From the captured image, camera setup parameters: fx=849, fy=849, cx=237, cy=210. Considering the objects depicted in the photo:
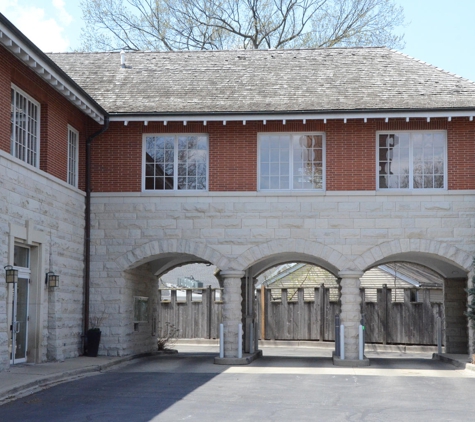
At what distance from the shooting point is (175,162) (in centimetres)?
2125

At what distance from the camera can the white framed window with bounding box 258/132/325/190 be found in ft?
68.9

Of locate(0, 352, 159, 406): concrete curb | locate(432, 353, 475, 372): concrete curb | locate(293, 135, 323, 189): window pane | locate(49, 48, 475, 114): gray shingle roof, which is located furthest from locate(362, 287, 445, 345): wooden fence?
locate(0, 352, 159, 406): concrete curb

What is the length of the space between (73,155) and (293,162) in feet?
17.8

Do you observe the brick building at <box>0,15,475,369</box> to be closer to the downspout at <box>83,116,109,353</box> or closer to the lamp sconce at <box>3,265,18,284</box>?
the downspout at <box>83,116,109,353</box>

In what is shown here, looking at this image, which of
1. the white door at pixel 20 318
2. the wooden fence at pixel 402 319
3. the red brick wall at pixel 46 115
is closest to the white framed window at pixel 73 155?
the red brick wall at pixel 46 115

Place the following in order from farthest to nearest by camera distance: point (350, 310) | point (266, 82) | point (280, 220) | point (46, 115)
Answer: point (266, 82) < point (280, 220) < point (350, 310) < point (46, 115)

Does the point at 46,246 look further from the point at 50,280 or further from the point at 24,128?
the point at 24,128

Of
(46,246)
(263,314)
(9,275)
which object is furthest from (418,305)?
(9,275)

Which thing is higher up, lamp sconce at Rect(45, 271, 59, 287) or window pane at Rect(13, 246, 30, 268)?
window pane at Rect(13, 246, 30, 268)

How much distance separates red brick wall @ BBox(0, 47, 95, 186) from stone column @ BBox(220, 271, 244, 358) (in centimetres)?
452

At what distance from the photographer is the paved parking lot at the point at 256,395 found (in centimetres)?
1132

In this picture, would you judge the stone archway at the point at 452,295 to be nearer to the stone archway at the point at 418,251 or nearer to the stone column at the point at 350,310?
the stone archway at the point at 418,251

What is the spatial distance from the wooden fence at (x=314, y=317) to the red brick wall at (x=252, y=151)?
7.28 meters

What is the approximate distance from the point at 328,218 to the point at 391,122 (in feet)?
9.28
